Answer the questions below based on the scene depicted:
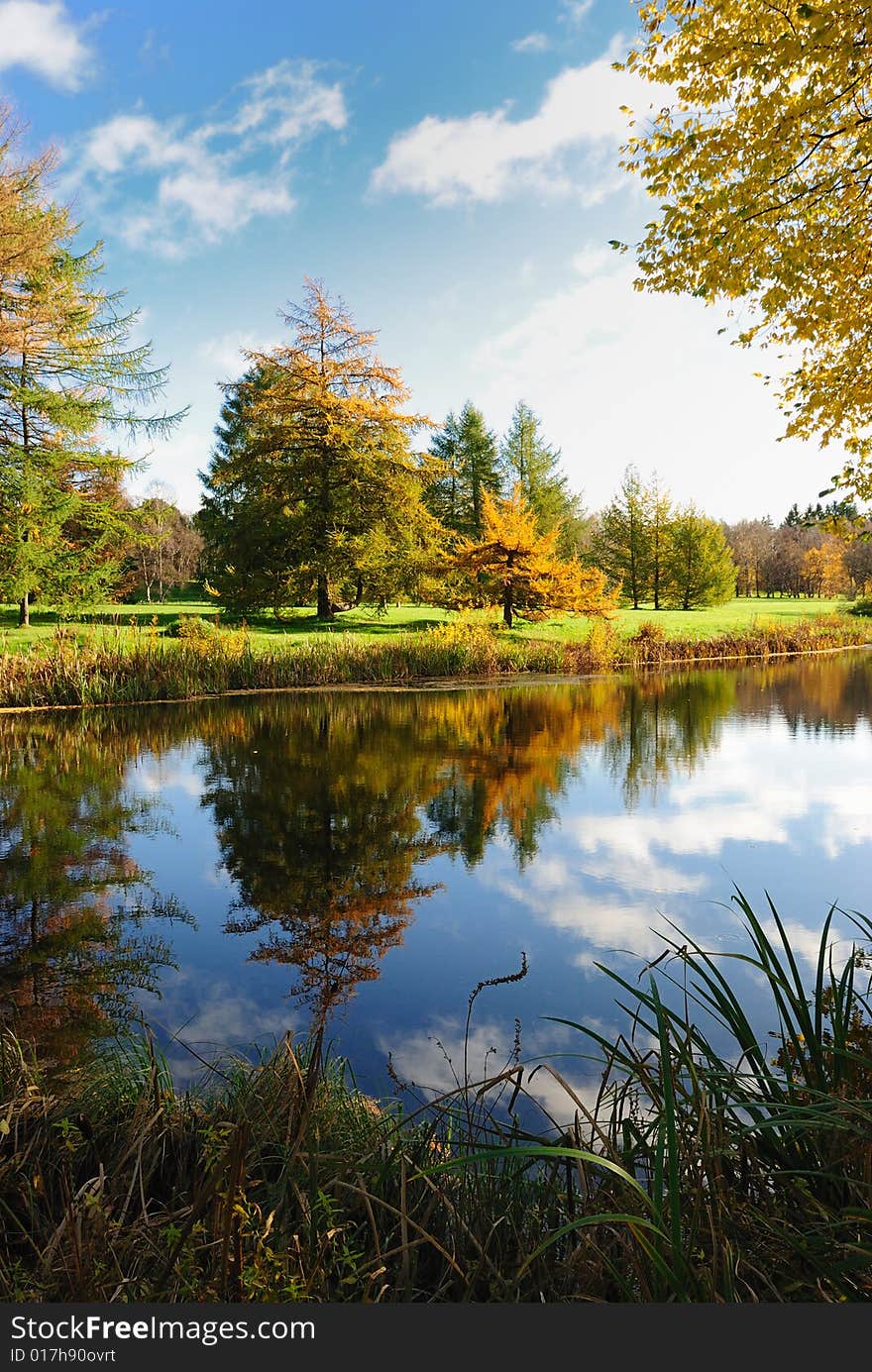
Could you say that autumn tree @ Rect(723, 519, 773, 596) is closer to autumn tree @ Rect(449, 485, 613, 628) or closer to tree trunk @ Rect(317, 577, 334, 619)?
autumn tree @ Rect(449, 485, 613, 628)

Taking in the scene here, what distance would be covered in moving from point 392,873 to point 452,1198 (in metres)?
3.95

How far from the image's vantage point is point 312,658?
65.8 feet

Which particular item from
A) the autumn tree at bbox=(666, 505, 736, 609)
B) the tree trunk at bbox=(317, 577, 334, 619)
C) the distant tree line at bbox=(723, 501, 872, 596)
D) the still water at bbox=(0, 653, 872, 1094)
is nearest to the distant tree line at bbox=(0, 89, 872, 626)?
the tree trunk at bbox=(317, 577, 334, 619)

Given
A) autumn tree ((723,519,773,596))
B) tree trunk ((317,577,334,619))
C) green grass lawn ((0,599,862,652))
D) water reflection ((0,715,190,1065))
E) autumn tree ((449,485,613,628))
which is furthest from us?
autumn tree ((723,519,773,596))

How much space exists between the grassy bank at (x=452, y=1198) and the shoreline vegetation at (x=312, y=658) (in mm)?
14582

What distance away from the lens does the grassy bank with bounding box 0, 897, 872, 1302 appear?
169 centimetres

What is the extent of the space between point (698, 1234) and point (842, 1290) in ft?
1.12

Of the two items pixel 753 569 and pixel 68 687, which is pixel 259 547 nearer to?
pixel 68 687

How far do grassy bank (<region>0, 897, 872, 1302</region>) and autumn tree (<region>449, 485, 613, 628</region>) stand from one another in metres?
23.5

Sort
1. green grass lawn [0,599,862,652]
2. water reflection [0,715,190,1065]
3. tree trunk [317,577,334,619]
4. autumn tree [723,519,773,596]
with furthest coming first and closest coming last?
1. autumn tree [723,519,773,596]
2. tree trunk [317,577,334,619]
3. green grass lawn [0,599,862,652]
4. water reflection [0,715,190,1065]

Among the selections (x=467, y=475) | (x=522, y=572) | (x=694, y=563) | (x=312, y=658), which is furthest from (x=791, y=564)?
(x=312, y=658)

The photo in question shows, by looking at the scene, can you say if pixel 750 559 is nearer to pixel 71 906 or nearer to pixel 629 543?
pixel 629 543

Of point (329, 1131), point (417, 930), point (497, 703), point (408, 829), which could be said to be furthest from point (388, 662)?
point (329, 1131)

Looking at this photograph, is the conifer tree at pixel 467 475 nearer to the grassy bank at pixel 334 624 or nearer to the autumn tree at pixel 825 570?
the grassy bank at pixel 334 624
